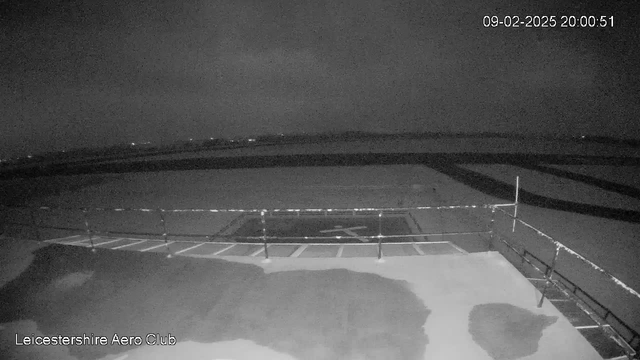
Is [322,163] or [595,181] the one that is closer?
[595,181]

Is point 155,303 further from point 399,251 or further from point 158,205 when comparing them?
point 158,205

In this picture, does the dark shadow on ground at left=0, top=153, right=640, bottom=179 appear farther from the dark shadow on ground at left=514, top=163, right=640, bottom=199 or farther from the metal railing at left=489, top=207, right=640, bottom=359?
the metal railing at left=489, top=207, right=640, bottom=359

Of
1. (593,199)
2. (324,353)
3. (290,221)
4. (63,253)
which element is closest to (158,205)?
(290,221)

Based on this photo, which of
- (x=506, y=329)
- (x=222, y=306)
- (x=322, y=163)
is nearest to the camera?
(x=506, y=329)

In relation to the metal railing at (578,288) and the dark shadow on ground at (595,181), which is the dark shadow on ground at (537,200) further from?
the metal railing at (578,288)

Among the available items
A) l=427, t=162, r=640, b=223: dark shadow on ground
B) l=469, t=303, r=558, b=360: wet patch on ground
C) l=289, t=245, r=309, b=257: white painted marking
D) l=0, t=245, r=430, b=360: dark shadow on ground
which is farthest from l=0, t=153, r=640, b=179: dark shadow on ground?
l=469, t=303, r=558, b=360: wet patch on ground

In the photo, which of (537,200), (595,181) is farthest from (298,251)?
(595,181)

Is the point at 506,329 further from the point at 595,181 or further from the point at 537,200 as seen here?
the point at 595,181
